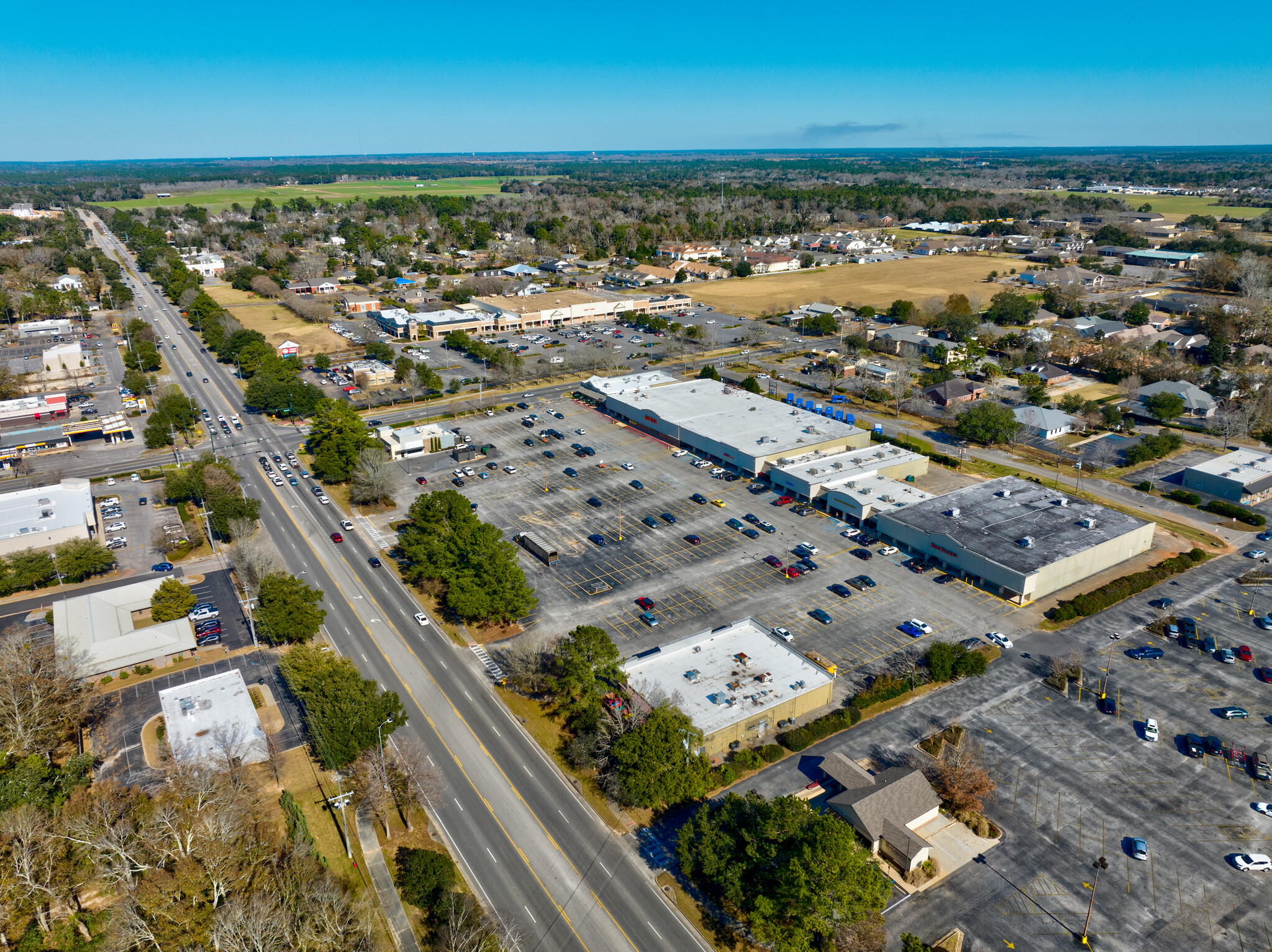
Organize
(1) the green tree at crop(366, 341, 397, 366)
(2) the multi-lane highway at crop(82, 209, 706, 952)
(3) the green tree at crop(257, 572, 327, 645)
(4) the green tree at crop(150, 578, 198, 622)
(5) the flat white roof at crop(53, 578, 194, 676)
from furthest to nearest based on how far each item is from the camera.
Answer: (1) the green tree at crop(366, 341, 397, 366) < (4) the green tree at crop(150, 578, 198, 622) < (3) the green tree at crop(257, 572, 327, 645) < (5) the flat white roof at crop(53, 578, 194, 676) < (2) the multi-lane highway at crop(82, 209, 706, 952)

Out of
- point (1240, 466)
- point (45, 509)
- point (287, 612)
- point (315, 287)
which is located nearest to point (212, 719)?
point (287, 612)

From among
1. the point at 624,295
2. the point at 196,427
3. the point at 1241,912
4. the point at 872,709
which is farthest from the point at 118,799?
the point at 624,295

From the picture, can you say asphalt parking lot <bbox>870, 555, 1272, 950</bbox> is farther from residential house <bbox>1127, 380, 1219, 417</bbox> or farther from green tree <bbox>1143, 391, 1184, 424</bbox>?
residential house <bbox>1127, 380, 1219, 417</bbox>

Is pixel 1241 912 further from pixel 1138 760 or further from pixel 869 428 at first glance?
pixel 869 428

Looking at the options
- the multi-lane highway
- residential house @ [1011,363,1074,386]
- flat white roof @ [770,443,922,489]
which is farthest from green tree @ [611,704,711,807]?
residential house @ [1011,363,1074,386]

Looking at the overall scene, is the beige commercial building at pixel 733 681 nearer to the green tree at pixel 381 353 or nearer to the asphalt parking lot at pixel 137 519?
the asphalt parking lot at pixel 137 519

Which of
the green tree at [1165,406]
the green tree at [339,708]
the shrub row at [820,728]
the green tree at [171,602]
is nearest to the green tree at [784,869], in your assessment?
the shrub row at [820,728]

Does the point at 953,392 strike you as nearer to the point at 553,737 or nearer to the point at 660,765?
the point at 553,737
